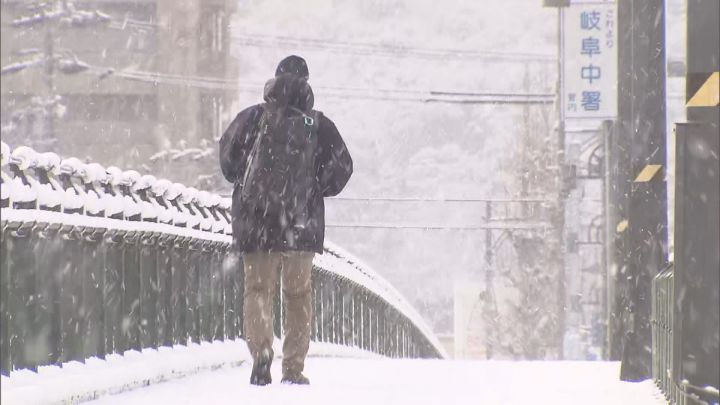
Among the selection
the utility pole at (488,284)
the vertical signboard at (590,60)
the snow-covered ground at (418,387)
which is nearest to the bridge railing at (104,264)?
the snow-covered ground at (418,387)

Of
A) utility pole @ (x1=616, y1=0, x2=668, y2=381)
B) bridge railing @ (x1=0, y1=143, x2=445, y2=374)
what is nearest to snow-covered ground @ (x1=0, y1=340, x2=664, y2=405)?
bridge railing @ (x1=0, y1=143, x2=445, y2=374)

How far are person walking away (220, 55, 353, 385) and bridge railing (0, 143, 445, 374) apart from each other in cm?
77

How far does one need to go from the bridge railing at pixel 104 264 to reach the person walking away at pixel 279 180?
0.77 meters

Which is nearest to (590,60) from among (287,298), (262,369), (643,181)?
(643,181)

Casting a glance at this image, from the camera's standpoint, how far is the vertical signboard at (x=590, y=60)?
2848 centimetres

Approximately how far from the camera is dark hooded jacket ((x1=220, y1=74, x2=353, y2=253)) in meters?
8.18

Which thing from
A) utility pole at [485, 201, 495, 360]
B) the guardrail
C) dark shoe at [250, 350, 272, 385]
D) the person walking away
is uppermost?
the person walking away

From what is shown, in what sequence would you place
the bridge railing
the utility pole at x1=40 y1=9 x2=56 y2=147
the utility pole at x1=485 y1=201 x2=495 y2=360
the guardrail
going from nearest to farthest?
1. the guardrail
2. the bridge railing
3. the utility pole at x1=40 y1=9 x2=56 y2=147
4. the utility pole at x1=485 y1=201 x2=495 y2=360

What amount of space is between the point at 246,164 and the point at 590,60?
21.3 m

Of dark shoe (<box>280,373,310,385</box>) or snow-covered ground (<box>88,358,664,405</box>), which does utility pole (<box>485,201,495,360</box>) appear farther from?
dark shoe (<box>280,373,310,385</box>)

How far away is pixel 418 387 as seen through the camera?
29.8 feet

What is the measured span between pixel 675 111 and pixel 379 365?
268ft

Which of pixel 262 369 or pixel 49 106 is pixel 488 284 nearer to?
pixel 49 106

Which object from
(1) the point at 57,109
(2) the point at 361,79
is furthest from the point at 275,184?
(2) the point at 361,79
